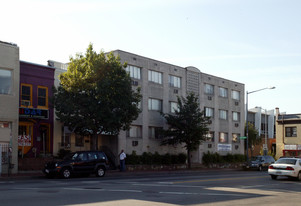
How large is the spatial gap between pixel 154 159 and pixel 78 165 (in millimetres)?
14692

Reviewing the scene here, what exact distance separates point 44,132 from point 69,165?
→ 8.59 meters

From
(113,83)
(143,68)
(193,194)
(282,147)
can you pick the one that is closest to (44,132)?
(113,83)

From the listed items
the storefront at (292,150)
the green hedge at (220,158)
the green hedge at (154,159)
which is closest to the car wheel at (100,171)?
the green hedge at (154,159)

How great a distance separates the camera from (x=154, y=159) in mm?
38938

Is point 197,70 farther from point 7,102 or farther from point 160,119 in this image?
point 7,102

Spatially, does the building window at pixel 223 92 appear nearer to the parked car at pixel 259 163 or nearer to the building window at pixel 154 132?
the building window at pixel 154 132

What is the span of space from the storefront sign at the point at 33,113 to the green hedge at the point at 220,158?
21.3 meters

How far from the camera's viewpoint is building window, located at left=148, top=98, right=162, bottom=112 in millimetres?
40547

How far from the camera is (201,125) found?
38938 millimetres

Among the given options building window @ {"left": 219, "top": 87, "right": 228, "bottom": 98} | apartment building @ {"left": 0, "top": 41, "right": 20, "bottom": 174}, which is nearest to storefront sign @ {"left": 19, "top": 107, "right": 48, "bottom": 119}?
apartment building @ {"left": 0, "top": 41, "right": 20, "bottom": 174}

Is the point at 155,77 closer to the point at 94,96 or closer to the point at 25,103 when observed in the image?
the point at 94,96

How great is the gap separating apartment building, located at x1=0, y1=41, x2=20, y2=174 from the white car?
1680 cm

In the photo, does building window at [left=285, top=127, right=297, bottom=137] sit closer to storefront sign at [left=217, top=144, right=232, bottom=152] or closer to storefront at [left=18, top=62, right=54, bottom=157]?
storefront sign at [left=217, top=144, right=232, bottom=152]

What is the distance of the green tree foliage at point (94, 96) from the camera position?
28.9 metres
